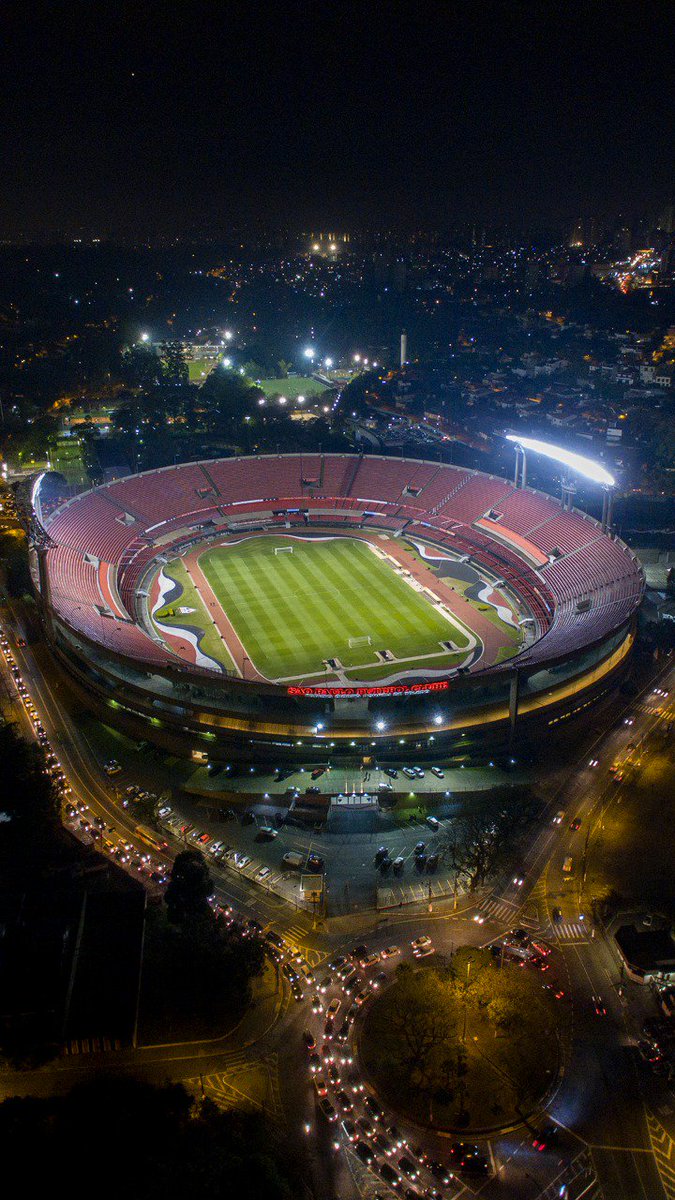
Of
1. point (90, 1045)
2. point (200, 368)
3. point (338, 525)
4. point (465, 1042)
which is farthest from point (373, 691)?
point (200, 368)

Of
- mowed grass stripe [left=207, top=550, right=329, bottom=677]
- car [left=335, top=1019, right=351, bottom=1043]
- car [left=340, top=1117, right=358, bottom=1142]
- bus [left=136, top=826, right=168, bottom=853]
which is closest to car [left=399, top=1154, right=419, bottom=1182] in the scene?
car [left=340, top=1117, right=358, bottom=1142]

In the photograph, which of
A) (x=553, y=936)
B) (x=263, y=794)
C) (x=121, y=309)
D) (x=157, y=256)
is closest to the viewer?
(x=553, y=936)

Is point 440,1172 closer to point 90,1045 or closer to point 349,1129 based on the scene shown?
point 349,1129

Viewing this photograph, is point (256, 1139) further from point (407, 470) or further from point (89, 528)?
point (407, 470)

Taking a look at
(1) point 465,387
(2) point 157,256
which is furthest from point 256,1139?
(2) point 157,256

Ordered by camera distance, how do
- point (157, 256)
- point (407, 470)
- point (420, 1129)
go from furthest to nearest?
point (157, 256) < point (407, 470) < point (420, 1129)

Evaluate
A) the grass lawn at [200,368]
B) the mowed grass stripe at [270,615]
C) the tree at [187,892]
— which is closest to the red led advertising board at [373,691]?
the mowed grass stripe at [270,615]

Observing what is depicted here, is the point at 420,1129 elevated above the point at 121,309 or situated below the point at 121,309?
below

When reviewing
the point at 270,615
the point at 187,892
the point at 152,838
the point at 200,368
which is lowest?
the point at 152,838
